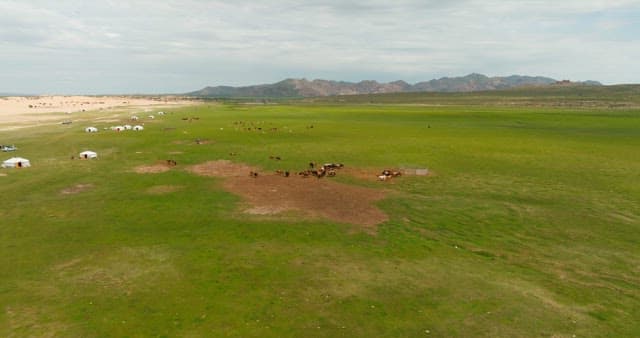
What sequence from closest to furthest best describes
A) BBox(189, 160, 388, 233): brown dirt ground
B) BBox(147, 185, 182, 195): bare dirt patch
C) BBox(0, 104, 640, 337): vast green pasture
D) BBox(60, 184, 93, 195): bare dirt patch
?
BBox(0, 104, 640, 337): vast green pasture → BBox(189, 160, 388, 233): brown dirt ground → BBox(60, 184, 93, 195): bare dirt patch → BBox(147, 185, 182, 195): bare dirt patch

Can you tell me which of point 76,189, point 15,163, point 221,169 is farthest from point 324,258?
point 15,163

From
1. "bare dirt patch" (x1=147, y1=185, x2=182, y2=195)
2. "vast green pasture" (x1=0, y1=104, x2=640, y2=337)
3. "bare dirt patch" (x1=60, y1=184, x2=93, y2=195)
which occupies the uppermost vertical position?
"bare dirt patch" (x1=60, y1=184, x2=93, y2=195)

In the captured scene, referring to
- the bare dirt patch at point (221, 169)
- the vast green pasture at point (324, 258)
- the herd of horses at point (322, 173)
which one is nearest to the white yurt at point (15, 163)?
the vast green pasture at point (324, 258)

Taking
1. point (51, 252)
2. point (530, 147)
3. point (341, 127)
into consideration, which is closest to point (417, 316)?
point (51, 252)

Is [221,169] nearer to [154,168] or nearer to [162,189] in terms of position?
[154,168]

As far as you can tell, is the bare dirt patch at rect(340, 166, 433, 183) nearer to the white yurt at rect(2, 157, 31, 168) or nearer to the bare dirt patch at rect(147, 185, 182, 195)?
the bare dirt patch at rect(147, 185, 182, 195)

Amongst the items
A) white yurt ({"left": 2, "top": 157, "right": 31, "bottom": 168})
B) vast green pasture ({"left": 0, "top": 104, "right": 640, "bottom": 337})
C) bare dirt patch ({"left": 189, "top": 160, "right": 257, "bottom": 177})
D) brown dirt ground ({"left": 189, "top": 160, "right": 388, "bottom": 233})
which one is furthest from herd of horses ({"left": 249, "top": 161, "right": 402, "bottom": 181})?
white yurt ({"left": 2, "top": 157, "right": 31, "bottom": 168})

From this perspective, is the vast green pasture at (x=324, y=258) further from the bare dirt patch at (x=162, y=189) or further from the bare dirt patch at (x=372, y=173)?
the bare dirt patch at (x=372, y=173)
